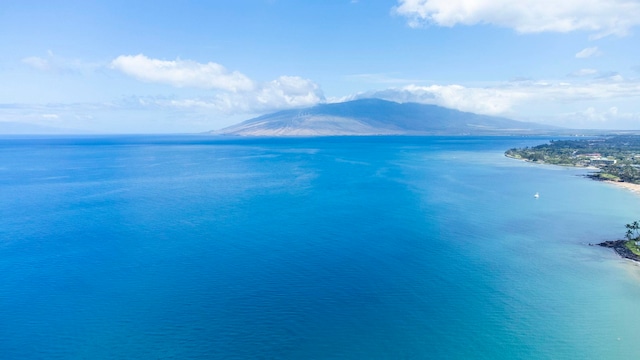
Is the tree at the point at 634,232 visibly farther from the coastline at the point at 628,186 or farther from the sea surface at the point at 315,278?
the coastline at the point at 628,186

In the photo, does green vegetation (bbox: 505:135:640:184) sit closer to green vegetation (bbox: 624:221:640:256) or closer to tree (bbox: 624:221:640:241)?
tree (bbox: 624:221:640:241)

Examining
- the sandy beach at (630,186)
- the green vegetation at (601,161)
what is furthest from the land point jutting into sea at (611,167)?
the sandy beach at (630,186)

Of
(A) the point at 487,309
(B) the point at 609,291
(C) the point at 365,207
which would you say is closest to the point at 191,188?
(C) the point at 365,207

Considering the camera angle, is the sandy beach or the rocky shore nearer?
the rocky shore

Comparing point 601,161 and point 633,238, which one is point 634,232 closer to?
point 633,238

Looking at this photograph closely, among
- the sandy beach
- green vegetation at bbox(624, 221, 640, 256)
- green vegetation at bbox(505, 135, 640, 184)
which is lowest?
green vegetation at bbox(624, 221, 640, 256)

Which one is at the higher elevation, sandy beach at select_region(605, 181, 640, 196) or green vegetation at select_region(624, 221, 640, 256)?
sandy beach at select_region(605, 181, 640, 196)

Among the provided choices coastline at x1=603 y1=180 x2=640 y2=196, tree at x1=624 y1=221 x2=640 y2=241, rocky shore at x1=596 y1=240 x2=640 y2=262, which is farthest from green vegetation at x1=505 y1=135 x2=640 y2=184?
rocky shore at x1=596 y1=240 x2=640 y2=262
